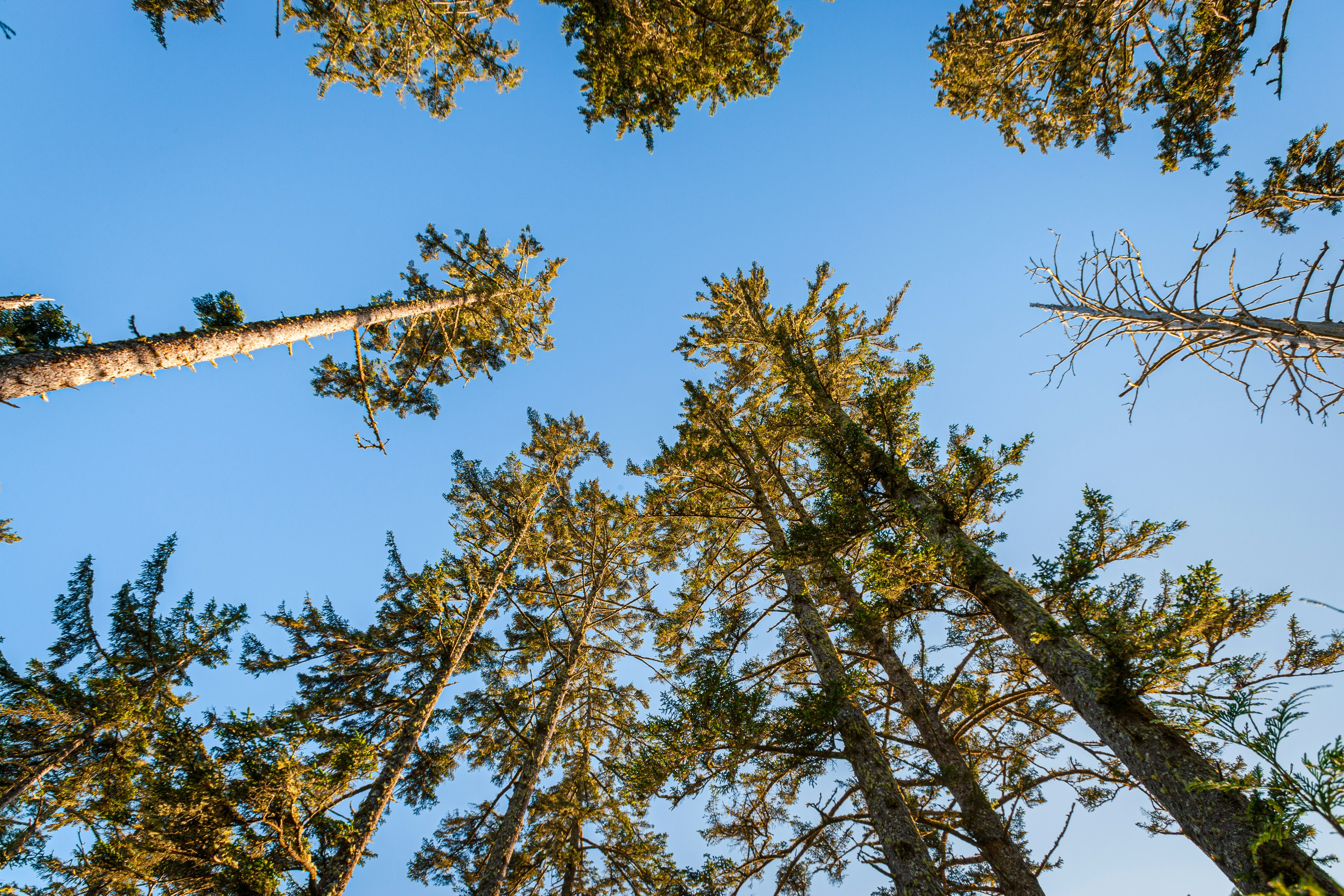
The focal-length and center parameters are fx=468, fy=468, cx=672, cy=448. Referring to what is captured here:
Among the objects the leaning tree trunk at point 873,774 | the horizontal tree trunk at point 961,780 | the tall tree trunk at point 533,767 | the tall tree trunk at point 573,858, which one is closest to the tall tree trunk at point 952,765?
the horizontal tree trunk at point 961,780

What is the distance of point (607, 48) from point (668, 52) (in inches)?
46.4

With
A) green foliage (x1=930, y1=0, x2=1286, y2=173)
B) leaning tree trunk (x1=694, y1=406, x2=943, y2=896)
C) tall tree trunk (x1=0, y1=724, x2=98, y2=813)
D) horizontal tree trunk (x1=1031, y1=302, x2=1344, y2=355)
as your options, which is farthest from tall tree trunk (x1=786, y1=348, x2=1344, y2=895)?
tall tree trunk (x1=0, y1=724, x2=98, y2=813)

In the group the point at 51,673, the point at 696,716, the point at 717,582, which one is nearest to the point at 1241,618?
the point at 696,716

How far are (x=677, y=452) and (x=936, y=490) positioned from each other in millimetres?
5036

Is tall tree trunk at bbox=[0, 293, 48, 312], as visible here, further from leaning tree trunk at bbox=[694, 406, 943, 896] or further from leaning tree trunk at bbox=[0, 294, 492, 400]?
leaning tree trunk at bbox=[694, 406, 943, 896]

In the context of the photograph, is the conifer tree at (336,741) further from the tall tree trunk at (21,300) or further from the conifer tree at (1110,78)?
the conifer tree at (1110,78)

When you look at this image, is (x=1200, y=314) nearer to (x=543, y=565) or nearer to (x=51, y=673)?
(x=543, y=565)

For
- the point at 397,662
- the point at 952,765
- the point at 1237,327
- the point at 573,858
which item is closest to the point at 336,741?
the point at 397,662

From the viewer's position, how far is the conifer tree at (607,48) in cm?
870

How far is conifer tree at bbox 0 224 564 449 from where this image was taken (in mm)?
4707

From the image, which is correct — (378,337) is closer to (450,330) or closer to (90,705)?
(450,330)

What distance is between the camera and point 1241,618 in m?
4.37

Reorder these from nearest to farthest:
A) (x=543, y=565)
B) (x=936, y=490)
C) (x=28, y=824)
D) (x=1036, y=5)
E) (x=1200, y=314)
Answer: (x=1200, y=314) < (x=936, y=490) < (x=1036, y=5) < (x=28, y=824) < (x=543, y=565)

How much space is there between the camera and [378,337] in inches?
429
